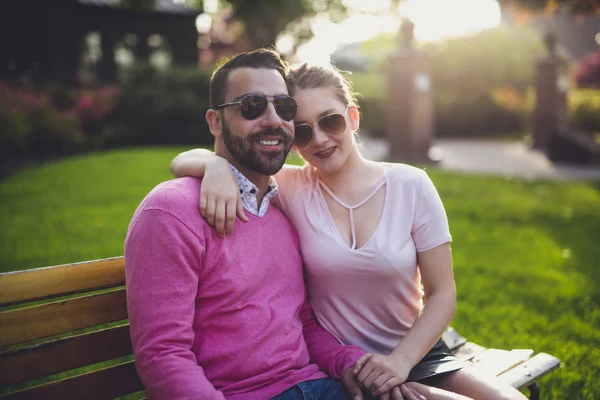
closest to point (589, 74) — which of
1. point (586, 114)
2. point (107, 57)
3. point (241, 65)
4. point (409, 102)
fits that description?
point (586, 114)

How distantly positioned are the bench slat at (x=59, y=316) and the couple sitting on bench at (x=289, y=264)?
1.37 ft

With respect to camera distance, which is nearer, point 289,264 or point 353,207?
point 289,264

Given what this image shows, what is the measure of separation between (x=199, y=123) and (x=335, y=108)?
54.4ft

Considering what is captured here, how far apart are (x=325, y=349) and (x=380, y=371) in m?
0.31

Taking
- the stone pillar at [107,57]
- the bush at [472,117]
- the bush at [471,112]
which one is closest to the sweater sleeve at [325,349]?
the bush at [471,112]

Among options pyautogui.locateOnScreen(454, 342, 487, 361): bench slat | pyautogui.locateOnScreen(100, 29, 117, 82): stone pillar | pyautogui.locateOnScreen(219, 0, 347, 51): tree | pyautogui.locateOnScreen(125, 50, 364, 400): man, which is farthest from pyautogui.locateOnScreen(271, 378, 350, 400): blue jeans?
pyautogui.locateOnScreen(219, 0, 347, 51): tree

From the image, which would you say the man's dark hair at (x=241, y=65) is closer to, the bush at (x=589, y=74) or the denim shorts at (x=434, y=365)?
the denim shorts at (x=434, y=365)

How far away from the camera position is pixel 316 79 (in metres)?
2.69

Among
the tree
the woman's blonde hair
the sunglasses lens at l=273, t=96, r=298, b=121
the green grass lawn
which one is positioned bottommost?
the green grass lawn

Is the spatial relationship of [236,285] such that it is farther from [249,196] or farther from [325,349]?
[325,349]

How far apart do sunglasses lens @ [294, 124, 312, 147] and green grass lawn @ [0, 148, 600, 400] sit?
8.23ft

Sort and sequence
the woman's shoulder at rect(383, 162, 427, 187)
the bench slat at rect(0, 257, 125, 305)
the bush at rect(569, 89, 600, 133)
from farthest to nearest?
1. the bush at rect(569, 89, 600, 133)
2. the woman's shoulder at rect(383, 162, 427, 187)
3. the bench slat at rect(0, 257, 125, 305)

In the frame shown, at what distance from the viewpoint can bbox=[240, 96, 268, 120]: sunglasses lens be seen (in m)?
2.50

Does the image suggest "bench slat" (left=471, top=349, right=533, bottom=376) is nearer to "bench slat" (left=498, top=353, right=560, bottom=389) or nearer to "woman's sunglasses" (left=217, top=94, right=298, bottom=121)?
"bench slat" (left=498, top=353, right=560, bottom=389)
